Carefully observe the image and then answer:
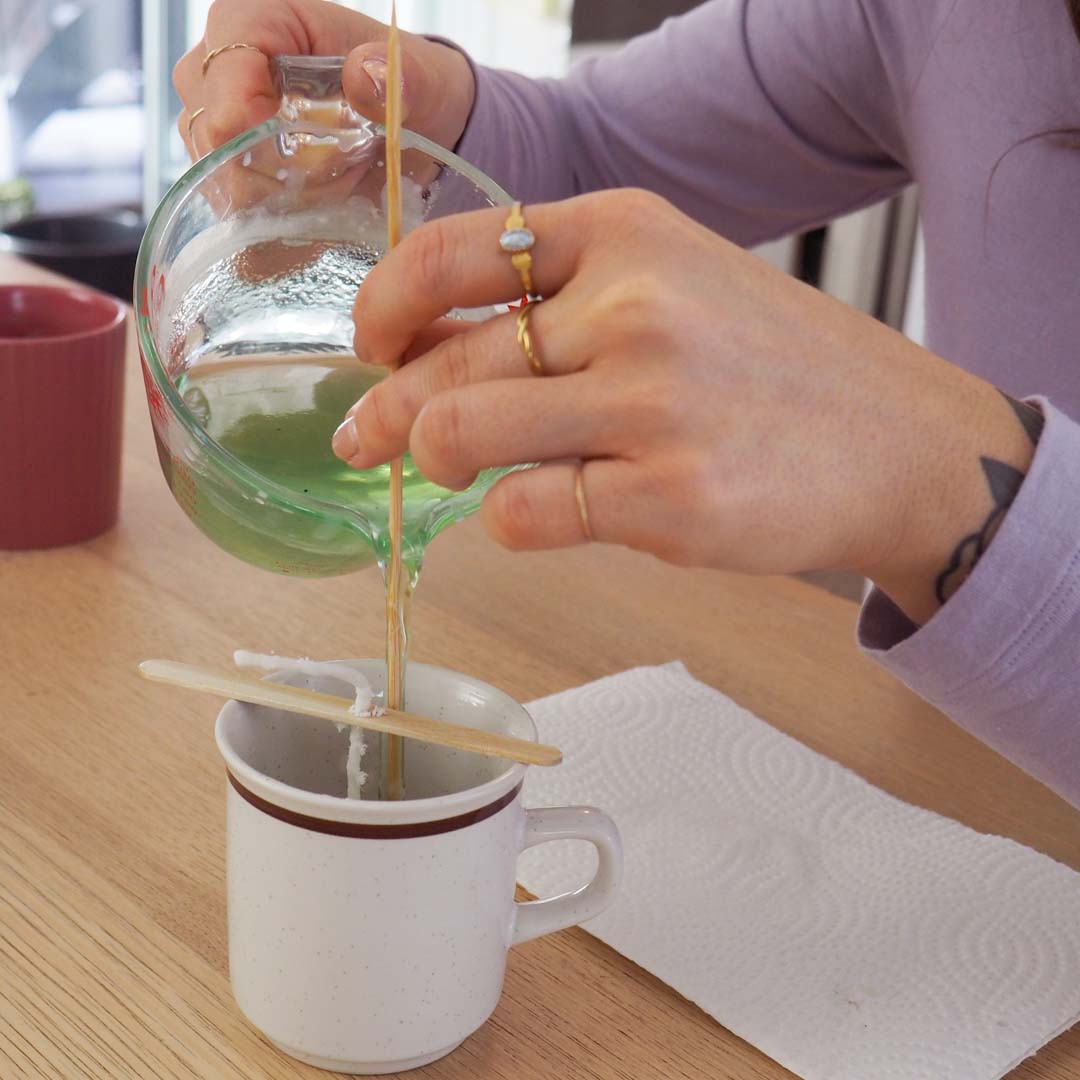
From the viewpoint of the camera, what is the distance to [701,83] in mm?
1006

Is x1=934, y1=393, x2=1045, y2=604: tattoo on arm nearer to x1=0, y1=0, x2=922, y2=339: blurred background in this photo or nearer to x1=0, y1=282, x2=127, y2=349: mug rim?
x1=0, y1=282, x2=127, y2=349: mug rim

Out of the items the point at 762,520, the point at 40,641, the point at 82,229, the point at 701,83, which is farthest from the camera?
the point at 82,229

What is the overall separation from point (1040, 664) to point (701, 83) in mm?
608

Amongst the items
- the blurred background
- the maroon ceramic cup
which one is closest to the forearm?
the maroon ceramic cup

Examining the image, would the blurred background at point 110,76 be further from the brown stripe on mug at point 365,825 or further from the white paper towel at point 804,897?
the brown stripe on mug at point 365,825

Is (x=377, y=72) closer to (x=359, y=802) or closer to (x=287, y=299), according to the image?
(x=287, y=299)

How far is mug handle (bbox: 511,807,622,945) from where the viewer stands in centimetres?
50

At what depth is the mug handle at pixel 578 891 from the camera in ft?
1.63

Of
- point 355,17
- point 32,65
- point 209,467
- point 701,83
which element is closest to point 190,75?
point 355,17

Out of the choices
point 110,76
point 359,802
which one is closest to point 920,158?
point 359,802

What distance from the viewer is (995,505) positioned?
0.50m

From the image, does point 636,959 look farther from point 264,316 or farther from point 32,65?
point 32,65

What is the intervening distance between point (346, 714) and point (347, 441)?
0.29ft

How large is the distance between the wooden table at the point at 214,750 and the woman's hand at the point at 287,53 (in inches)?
10.2
